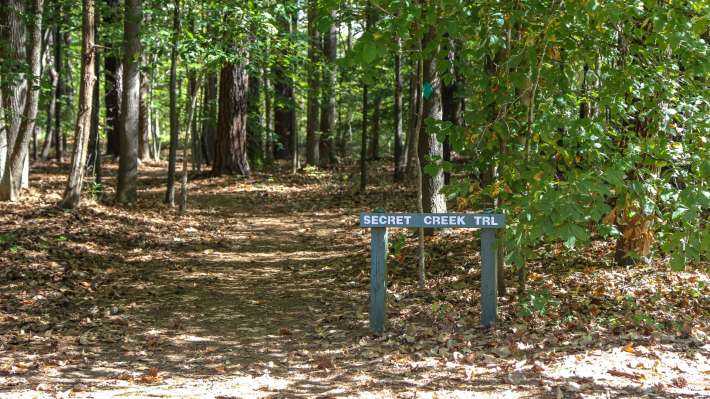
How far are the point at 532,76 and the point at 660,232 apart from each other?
1.97 m

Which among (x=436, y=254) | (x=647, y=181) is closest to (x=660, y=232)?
(x=647, y=181)

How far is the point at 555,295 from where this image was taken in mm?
7484

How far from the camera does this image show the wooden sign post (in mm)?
6340

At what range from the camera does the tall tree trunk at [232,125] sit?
20344 mm

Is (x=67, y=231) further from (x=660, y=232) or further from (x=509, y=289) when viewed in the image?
(x=660, y=232)

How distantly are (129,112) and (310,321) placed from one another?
916 centimetres

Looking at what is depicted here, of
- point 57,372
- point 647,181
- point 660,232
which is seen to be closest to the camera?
point 57,372

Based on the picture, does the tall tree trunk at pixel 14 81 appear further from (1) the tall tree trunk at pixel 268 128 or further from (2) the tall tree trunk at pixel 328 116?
(2) the tall tree trunk at pixel 328 116

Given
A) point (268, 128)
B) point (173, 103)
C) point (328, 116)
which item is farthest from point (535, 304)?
point (328, 116)

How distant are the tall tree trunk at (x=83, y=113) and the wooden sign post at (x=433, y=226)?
8.18 meters

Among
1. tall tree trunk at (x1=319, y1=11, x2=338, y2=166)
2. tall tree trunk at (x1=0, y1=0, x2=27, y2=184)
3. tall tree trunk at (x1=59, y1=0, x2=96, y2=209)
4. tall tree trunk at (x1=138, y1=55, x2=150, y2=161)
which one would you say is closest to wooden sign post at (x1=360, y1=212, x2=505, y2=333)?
tall tree trunk at (x1=59, y1=0, x2=96, y2=209)

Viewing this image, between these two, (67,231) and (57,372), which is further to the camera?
(67,231)

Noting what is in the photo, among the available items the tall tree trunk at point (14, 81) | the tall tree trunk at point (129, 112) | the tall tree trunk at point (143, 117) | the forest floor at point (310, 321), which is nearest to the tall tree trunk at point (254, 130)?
the tall tree trunk at point (143, 117)

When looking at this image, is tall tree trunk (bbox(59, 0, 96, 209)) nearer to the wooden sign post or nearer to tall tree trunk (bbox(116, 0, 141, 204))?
tall tree trunk (bbox(116, 0, 141, 204))
